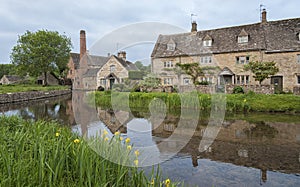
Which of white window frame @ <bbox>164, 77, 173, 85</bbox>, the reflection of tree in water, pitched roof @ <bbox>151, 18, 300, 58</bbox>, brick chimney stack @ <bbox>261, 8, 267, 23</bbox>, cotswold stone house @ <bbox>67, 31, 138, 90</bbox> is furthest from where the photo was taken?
cotswold stone house @ <bbox>67, 31, 138, 90</bbox>

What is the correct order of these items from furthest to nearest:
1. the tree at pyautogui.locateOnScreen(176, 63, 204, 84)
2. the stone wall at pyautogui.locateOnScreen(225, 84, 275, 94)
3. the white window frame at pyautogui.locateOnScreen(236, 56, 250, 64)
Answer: the white window frame at pyautogui.locateOnScreen(236, 56, 250, 64) → the tree at pyautogui.locateOnScreen(176, 63, 204, 84) → the stone wall at pyautogui.locateOnScreen(225, 84, 275, 94)

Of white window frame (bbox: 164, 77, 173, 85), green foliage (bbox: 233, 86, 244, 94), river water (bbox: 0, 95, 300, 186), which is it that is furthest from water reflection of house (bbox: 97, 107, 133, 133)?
white window frame (bbox: 164, 77, 173, 85)

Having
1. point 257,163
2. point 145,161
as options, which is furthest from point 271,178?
point 145,161

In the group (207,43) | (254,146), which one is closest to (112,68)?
(207,43)

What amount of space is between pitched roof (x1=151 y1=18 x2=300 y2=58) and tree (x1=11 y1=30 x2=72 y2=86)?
832 inches

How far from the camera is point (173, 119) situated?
13562 millimetres

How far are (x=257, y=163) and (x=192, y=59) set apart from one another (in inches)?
956

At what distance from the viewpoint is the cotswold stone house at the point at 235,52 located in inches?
984

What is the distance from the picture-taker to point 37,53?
41938 mm

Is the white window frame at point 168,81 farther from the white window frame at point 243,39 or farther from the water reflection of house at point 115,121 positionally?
the water reflection of house at point 115,121

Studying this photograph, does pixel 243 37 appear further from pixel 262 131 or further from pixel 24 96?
pixel 24 96

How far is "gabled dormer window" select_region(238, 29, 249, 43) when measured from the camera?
27359 millimetres

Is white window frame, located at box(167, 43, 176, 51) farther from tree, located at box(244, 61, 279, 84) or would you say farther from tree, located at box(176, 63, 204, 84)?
tree, located at box(244, 61, 279, 84)

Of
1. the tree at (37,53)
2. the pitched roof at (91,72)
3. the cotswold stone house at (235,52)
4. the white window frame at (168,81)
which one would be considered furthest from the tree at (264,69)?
the tree at (37,53)
